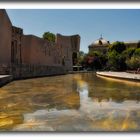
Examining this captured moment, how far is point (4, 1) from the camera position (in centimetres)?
412

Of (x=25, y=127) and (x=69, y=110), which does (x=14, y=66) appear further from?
(x=25, y=127)

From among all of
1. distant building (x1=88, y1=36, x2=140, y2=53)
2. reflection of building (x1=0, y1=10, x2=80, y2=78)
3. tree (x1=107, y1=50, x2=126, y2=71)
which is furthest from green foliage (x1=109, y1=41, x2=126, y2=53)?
distant building (x1=88, y1=36, x2=140, y2=53)

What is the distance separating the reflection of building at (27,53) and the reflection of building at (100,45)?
122 ft

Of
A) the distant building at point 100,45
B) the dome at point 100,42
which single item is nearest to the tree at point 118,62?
the distant building at point 100,45

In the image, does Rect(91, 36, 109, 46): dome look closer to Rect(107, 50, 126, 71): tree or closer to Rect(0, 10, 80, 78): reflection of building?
Rect(107, 50, 126, 71): tree

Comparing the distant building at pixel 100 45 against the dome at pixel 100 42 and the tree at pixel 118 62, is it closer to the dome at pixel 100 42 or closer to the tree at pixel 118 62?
the dome at pixel 100 42

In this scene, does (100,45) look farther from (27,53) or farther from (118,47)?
(27,53)

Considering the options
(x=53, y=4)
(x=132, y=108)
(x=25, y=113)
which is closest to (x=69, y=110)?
(x=25, y=113)

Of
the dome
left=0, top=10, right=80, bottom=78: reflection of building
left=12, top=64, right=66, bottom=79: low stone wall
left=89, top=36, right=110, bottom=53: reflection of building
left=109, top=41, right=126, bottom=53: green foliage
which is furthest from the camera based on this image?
the dome

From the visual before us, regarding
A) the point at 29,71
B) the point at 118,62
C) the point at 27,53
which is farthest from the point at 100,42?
the point at 29,71

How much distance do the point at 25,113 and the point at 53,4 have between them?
277cm

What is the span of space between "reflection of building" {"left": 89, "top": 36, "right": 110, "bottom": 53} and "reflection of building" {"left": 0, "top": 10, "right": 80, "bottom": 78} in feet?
122

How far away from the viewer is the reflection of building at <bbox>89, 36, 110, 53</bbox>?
82.1m

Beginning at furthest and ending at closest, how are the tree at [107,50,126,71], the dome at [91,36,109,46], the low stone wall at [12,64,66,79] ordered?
the dome at [91,36,109,46] < the tree at [107,50,126,71] < the low stone wall at [12,64,66,79]
